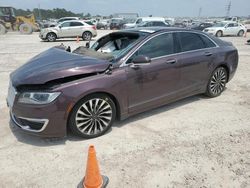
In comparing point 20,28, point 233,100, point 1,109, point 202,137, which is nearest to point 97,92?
point 202,137

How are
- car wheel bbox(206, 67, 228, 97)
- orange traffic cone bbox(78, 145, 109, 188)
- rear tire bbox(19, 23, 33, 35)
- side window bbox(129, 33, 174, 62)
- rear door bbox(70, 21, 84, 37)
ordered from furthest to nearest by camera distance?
rear tire bbox(19, 23, 33, 35), rear door bbox(70, 21, 84, 37), car wheel bbox(206, 67, 228, 97), side window bbox(129, 33, 174, 62), orange traffic cone bbox(78, 145, 109, 188)

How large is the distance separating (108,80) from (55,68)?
777 mm

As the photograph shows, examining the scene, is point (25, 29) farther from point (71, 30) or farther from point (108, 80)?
point (108, 80)

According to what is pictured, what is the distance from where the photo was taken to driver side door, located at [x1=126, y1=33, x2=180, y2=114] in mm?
3857

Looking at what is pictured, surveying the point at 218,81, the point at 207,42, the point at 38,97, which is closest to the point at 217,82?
the point at 218,81

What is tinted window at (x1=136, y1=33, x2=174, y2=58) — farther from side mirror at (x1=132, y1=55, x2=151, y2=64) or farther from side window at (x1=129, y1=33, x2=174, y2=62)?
side mirror at (x1=132, y1=55, x2=151, y2=64)

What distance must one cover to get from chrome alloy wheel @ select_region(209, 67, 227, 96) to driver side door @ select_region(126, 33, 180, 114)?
119 centimetres

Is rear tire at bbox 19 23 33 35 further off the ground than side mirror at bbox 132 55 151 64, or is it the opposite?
side mirror at bbox 132 55 151 64

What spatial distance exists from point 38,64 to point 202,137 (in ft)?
9.19

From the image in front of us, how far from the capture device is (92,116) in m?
3.58

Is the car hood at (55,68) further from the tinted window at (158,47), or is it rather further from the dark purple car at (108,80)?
the tinted window at (158,47)

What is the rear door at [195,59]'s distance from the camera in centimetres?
453

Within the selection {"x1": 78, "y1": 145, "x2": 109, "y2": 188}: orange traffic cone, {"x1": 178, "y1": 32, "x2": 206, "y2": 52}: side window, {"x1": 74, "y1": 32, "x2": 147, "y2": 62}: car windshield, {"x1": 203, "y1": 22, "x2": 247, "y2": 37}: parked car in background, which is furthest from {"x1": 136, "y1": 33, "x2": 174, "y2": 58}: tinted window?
{"x1": 203, "y1": 22, "x2": 247, "y2": 37}: parked car in background

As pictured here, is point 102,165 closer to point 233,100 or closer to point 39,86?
point 39,86
